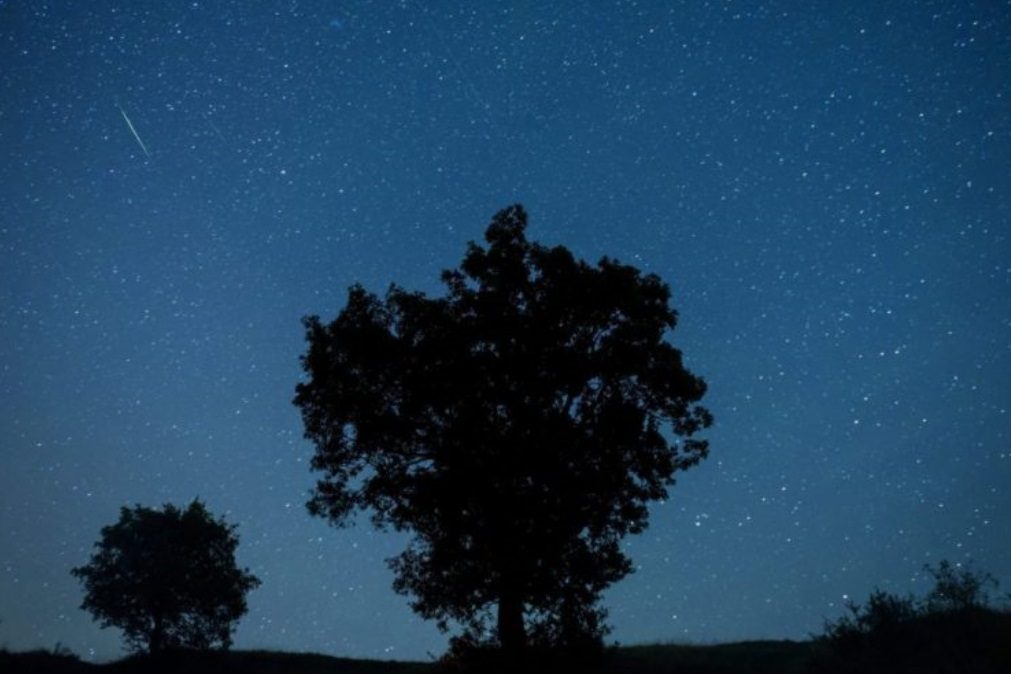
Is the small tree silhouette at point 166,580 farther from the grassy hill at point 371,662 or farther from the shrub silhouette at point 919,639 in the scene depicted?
the shrub silhouette at point 919,639

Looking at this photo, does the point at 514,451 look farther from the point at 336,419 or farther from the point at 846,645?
the point at 846,645

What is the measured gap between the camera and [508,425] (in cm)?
2156

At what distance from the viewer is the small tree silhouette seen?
40.6 m

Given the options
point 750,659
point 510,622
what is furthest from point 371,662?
point 750,659

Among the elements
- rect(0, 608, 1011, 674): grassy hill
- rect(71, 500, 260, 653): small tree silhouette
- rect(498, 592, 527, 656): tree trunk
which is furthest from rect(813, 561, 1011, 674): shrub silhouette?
rect(71, 500, 260, 653): small tree silhouette

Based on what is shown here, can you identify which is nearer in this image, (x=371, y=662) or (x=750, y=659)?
(x=750, y=659)

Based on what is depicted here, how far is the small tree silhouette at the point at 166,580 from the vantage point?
40.6m

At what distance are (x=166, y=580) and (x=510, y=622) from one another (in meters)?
29.1

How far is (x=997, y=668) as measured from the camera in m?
14.8

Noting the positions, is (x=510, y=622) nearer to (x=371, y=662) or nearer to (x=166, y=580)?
(x=371, y=662)

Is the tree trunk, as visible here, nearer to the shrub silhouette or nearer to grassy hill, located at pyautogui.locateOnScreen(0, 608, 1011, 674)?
grassy hill, located at pyautogui.locateOnScreen(0, 608, 1011, 674)

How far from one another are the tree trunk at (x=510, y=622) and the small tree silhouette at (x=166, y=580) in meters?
27.6

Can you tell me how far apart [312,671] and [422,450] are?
1551 cm

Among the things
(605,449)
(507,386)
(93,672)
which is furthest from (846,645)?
(93,672)
